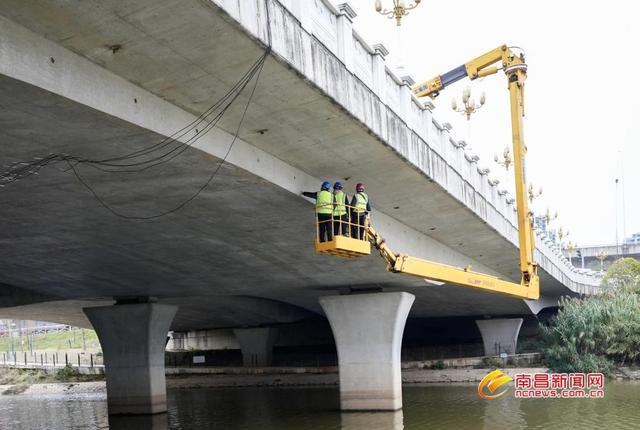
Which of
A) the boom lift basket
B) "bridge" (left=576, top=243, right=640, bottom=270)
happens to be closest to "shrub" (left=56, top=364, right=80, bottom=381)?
the boom lift basket

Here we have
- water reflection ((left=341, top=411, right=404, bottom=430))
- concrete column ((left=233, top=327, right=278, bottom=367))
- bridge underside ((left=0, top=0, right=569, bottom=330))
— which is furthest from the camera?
concrete column ((left=233, top=327, right=278, bottom=367))

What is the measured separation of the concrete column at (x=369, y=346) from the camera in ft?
90.1

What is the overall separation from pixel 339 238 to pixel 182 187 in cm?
338

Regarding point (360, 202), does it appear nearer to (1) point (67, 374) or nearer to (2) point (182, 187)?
(2) point (182, 187)

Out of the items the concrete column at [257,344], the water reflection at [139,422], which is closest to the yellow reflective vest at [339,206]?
the water reflection at [139,422]

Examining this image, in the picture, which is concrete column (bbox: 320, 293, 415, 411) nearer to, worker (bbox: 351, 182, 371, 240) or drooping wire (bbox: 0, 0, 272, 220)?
worker (bbox: 351, 182, 371, 240)

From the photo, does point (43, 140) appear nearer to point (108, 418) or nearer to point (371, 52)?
point (371, 52)

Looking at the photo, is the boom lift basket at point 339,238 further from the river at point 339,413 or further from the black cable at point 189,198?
the river at point 339,413

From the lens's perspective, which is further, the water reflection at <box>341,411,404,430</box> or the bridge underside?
the water reflection at <box>341,411,404,430</box>

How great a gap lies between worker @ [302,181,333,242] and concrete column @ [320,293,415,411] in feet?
40.2

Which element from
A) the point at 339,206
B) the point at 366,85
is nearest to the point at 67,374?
the point at 339,206

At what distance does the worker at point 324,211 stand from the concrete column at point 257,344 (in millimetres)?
34963

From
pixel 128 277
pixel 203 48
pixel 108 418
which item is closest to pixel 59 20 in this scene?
pixel 203 48

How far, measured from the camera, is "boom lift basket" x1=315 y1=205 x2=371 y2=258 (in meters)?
16.0
